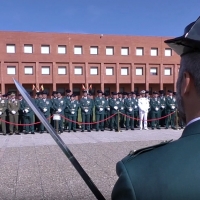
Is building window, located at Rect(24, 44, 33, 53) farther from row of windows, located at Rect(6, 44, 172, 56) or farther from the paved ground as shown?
the paved ground

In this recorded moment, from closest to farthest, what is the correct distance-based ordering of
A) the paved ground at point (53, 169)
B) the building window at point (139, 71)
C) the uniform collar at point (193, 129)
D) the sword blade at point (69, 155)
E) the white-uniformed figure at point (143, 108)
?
the uniform collar at point (193, 129), the sword blade at point (69, 155), the paved ground at point (53, 169), the white-uniformed figure at point (143, 108), the building window at point (139, 71)

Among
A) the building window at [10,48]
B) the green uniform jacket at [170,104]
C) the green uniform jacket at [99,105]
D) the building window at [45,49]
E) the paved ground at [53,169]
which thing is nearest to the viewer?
the paved ground at [53,169]

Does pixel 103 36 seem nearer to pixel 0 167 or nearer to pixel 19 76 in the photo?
pixel 19 76

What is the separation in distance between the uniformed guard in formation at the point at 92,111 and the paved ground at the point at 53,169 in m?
3.20

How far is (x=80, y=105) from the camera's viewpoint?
46.6 ft

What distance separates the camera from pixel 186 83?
1129 mm

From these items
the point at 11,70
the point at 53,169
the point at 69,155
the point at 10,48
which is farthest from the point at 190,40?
the point at 10,48

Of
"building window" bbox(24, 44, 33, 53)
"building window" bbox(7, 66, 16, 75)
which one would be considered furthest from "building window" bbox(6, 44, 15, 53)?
"building window" bbox(7, 66, 16, 75)

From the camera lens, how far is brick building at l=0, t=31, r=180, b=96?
39.8 metres

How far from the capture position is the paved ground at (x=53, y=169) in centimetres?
489

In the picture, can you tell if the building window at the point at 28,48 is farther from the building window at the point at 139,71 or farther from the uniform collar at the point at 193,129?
the uniform collar at the point at 193,129

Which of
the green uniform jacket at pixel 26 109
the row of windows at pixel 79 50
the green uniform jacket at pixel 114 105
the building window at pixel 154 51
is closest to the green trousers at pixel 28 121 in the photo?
the green uniform jacket at pixel 26 109

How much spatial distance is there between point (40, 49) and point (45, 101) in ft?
94.6

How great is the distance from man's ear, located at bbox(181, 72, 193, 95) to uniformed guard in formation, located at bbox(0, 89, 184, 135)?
12230mm
